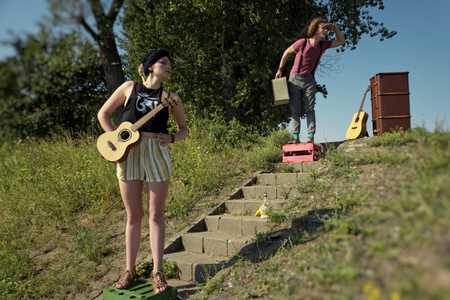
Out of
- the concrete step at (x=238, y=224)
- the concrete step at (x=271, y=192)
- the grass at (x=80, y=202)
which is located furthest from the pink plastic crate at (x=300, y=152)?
the concrete step at (x=238, y=224)

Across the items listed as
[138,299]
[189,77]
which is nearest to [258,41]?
[189,77]

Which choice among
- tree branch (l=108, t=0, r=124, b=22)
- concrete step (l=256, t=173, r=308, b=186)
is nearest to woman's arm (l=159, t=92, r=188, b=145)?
concrete step (l=256, t=173, r=308, b=186)

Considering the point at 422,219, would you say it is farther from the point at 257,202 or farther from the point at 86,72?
the point at 86,72

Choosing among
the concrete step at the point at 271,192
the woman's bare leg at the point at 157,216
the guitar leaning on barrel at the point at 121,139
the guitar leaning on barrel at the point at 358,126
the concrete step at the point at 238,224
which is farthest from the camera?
the guitar leaning on barrel at the point at 358,126

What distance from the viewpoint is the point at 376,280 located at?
1879 millimetres

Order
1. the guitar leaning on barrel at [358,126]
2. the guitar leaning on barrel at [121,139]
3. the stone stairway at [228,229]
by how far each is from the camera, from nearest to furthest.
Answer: the guitar leaning on barrel at [121,139]
the stone stairway at [228,229]
the guitar leaning on barrel at [358,126]

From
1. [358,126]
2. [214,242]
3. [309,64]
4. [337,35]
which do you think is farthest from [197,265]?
[358,126]

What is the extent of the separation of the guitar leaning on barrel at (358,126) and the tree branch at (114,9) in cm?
740

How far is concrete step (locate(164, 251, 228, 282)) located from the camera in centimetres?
432

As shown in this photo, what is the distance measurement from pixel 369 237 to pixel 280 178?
343 cm

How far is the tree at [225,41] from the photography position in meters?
12.3

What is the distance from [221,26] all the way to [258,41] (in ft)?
4.10

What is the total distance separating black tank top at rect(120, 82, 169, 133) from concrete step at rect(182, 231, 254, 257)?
1575 millimetres

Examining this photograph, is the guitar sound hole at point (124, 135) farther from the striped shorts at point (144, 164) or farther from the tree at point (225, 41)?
the tree at point (225, 41)
